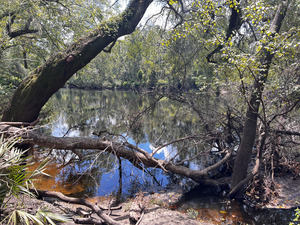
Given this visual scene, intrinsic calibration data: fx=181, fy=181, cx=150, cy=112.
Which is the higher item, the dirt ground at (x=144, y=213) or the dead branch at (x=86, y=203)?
the dead branch at (x=86, y=203)

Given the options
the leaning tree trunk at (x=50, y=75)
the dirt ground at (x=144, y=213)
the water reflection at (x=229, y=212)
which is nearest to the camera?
the dirt ground at (x=144, y=213)

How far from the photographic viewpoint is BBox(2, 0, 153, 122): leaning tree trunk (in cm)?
515

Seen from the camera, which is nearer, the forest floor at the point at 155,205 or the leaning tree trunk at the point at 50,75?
the forest floor at the point at 155,205

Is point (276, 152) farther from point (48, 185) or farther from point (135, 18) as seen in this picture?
point (48, 185)

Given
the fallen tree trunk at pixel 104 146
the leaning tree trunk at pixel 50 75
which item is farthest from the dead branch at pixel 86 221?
the leaning tree trunk at pixel 50 75

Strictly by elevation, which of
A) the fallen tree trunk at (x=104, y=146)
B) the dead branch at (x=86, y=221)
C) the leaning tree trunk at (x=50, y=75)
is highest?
the leaning tree trunk at (x=50, y=75)

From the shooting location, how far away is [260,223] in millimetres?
4035

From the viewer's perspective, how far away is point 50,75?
207 inches

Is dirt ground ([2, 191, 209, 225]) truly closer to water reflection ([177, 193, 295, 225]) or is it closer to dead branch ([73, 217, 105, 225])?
dead branch ([73, 217, 105, 225])

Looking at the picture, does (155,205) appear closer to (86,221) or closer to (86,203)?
(86,203)

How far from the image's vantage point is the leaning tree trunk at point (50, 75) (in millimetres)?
5148

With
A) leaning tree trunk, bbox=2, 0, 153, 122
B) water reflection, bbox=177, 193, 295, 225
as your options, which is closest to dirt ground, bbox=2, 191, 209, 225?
water reflection, bbox=177, 193, 295, 225

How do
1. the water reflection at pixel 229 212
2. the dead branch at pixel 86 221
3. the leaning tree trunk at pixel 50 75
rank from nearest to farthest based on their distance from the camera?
the dead branch at pixel 86 221 → the water reflection at pixel 229 212 → the leaning tree trunk at pixel 50 75

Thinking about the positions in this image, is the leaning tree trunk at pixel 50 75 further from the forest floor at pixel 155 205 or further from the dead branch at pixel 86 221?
the dead branch at pixel 86 221
